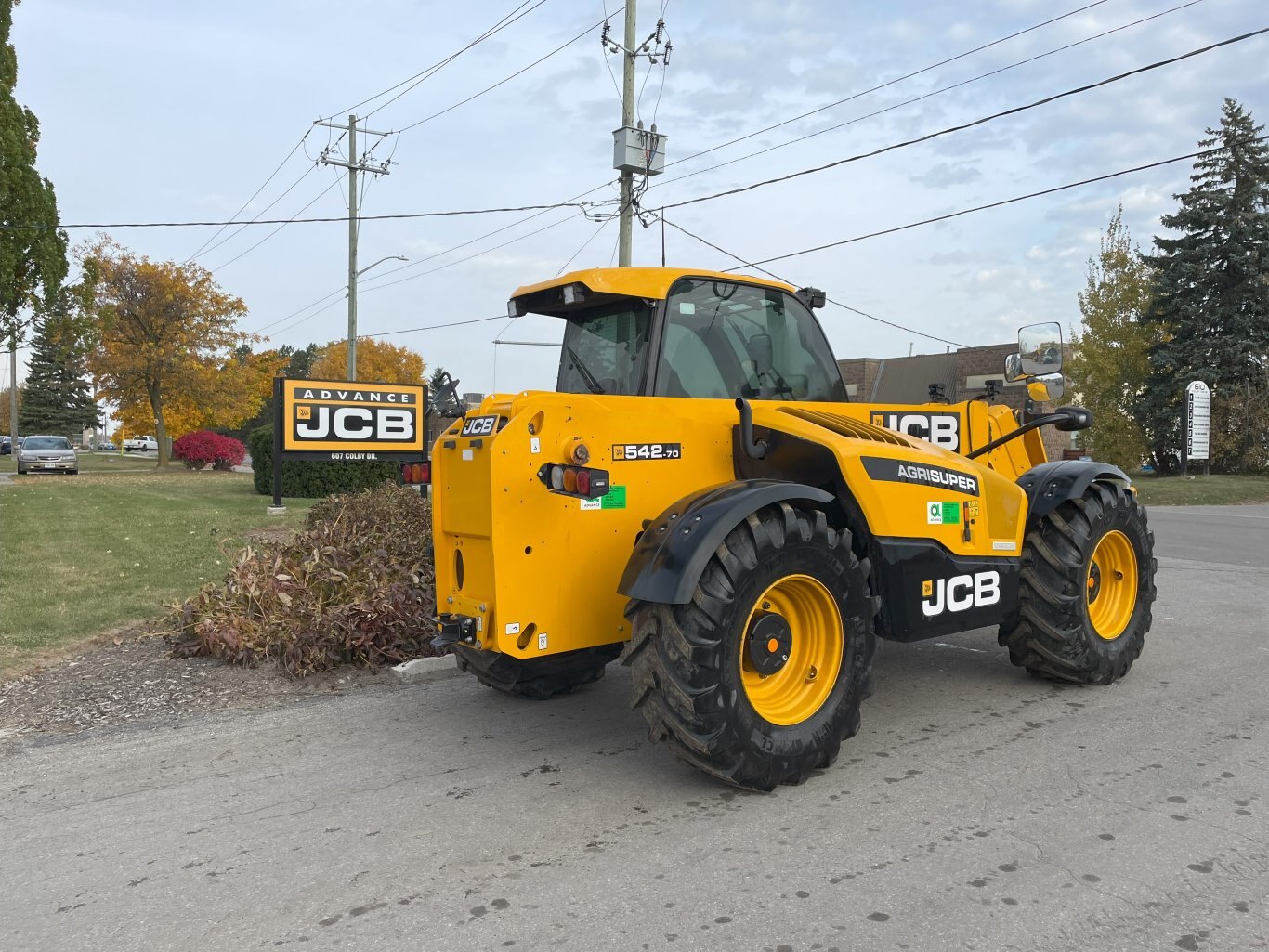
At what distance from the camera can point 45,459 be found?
32625 millimetres

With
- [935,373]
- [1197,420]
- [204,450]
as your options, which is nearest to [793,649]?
[1197,420]

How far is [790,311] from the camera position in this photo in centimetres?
545

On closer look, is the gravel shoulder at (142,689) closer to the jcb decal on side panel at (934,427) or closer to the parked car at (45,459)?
the jcb decal on side panel at (934,427)

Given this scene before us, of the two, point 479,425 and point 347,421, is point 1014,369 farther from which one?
point 347,421

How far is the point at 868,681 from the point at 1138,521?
106 inches

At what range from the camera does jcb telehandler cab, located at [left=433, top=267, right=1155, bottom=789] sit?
3.95 meters

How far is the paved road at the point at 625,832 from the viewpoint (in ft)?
9.78

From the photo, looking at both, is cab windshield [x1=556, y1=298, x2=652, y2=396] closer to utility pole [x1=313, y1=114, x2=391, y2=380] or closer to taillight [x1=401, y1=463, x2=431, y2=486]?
taillight [x1=401, y1=463, x2=431, y2=486]

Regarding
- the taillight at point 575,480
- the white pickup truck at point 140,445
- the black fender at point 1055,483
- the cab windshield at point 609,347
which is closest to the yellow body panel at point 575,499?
the taillight at point 575,480

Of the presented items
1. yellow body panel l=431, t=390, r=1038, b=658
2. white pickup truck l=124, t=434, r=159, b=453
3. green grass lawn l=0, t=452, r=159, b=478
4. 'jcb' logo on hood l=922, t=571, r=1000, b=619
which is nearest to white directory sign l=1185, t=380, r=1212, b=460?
'jcb' logo on hood l=922, t=571, r=1000, b=619

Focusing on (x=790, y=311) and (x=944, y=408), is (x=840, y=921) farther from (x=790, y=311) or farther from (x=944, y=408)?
(x=944, y=408)

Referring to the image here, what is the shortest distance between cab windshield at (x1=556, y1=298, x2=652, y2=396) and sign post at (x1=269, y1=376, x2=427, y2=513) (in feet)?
31.2

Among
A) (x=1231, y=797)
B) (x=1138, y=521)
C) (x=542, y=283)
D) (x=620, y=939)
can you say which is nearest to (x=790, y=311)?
(x=542, y=283)

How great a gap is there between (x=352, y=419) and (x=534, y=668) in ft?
36.7
